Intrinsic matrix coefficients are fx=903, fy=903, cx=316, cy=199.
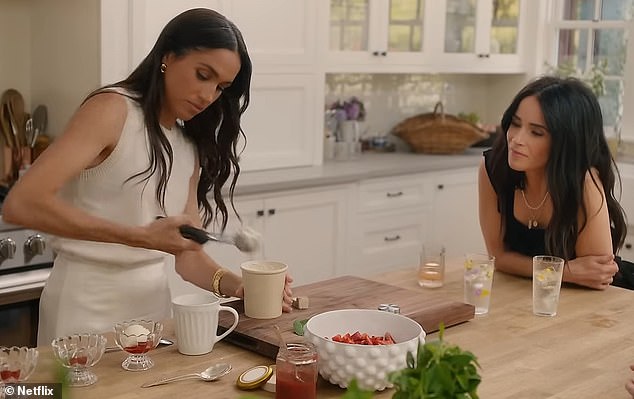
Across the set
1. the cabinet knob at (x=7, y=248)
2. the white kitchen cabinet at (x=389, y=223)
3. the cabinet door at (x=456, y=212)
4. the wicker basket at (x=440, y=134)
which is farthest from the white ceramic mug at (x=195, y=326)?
the wicker basket at (x=440, y=134)

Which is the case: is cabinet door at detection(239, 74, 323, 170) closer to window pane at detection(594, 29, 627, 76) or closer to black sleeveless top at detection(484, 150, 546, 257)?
black sleeveless top at detection(484, 150, 546, 257)

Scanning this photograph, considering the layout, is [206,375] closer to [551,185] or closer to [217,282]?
[217,282]

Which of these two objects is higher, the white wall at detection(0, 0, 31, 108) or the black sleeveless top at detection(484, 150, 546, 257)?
the white wall at detection(0, 0, 31, 108)

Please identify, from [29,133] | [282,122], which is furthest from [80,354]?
[282,122]

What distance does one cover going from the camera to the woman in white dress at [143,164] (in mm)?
2111

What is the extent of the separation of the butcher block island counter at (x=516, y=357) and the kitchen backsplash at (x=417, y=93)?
270 cm

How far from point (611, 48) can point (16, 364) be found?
4.28 meters

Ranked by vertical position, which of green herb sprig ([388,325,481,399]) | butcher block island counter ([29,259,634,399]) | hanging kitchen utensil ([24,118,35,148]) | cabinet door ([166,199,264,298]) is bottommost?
cabinet door ([166,199,264,298])

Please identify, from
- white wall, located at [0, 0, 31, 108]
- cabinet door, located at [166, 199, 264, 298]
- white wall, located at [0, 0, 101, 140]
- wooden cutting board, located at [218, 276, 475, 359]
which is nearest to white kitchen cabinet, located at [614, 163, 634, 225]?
cabinet door, located at [166, 199, 264, 298]

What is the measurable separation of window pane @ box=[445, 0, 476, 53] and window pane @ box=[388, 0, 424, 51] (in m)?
0.21

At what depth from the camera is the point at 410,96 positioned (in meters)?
5.30

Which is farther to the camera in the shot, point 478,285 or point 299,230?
point 299,230

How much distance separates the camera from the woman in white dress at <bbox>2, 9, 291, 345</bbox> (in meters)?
2.11

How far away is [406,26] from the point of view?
185 inches
